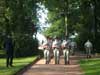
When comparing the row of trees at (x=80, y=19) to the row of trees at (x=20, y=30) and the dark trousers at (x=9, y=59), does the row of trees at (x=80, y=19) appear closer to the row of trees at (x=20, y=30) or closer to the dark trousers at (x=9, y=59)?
the row of trees at (x=20, y=30)

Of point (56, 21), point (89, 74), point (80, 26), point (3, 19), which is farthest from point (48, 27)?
point (89, 74)

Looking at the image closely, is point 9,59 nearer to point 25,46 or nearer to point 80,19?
point 25,46

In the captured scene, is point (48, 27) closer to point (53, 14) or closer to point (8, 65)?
point (53, 14)

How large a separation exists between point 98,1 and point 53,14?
2379 cm

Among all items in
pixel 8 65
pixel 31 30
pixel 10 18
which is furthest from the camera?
pixel 31 30

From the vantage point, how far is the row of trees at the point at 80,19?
56.1 m

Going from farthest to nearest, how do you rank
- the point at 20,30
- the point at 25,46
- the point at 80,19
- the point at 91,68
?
1. the point at 80,19
2. the point at 20,30
3. the point at 25,46
4. the point at 91,68

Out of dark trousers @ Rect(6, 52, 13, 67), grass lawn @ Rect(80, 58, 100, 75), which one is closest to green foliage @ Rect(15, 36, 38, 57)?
grass lawn @ Rect(80, 58, 100, 75)

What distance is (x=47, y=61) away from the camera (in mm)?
32469

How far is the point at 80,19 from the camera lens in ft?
222

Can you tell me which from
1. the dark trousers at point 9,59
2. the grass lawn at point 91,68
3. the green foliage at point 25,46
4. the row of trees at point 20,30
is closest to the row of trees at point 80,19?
the row of trees at point 20,30

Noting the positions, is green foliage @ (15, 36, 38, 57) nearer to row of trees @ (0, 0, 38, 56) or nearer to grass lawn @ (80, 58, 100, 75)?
row of trees @ (0, 0, 38, 56)

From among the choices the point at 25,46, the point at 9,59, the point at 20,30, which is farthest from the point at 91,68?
the point at 20,30

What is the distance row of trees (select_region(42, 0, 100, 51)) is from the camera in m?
56.1
